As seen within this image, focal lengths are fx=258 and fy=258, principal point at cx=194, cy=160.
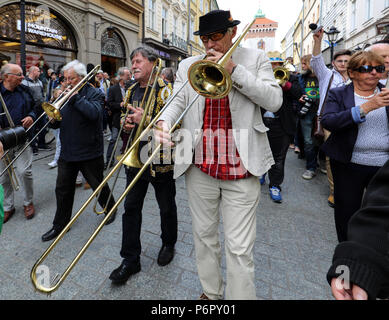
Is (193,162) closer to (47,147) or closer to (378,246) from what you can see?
(378,246)

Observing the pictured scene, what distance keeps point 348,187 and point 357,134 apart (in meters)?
0.45

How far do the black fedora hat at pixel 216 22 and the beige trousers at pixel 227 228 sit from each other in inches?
37.8

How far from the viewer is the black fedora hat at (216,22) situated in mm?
1693

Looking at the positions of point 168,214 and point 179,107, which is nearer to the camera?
point 179,107

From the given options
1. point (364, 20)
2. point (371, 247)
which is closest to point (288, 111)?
point (371, 247)

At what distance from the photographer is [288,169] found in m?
6.11

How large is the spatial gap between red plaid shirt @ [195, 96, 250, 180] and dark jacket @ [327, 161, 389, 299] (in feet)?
3.10

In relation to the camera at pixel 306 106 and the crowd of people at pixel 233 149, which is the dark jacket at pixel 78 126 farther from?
the camera at pixel 306 106

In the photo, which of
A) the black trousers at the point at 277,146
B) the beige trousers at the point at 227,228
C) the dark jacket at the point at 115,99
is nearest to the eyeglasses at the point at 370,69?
the beige trousers at the point at 227,228

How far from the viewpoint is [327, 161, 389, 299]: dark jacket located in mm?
776

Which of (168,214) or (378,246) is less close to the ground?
(378,246)

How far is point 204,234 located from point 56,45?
469 inches

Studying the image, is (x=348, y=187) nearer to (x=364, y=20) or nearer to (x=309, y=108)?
(x=309, y=108)

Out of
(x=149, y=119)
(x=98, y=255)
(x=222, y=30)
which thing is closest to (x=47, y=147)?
(x=98, y=255)
